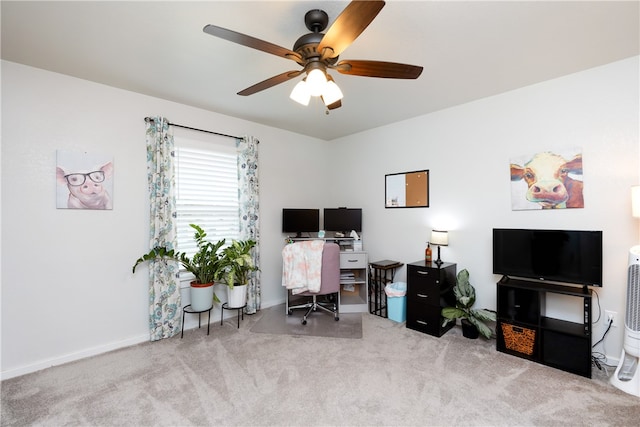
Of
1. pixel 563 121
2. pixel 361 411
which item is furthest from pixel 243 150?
pixel 563 121

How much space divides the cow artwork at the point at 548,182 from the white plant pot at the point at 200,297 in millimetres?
3469

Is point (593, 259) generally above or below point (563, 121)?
below

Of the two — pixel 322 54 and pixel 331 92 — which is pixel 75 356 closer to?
pixel 331 92

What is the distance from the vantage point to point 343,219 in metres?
4.39

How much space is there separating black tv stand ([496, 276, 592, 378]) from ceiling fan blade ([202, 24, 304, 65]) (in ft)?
9.08

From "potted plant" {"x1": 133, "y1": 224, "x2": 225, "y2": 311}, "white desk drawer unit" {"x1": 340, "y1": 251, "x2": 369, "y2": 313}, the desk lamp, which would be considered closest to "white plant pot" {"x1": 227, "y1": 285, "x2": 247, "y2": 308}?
"potted plant" {"x1": 133, "y1": 224, "x2": 225, "y2": 311}

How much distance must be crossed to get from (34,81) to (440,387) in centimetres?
426

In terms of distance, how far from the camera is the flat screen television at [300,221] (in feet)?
13.9

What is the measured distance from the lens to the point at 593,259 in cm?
242

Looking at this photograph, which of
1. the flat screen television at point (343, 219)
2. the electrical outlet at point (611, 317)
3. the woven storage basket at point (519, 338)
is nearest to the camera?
the electrical outlet at point (611, 317)

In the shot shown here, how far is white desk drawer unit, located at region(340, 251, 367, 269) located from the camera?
155 inches

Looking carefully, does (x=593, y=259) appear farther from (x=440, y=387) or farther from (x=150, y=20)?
(x=150, y=20)

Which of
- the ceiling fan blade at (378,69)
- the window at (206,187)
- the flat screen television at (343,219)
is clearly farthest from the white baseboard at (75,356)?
the ceiling fan blade at (378,69)

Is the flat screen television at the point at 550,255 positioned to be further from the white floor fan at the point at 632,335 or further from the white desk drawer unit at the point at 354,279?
the white desk drawer unit at the point at 354,279
